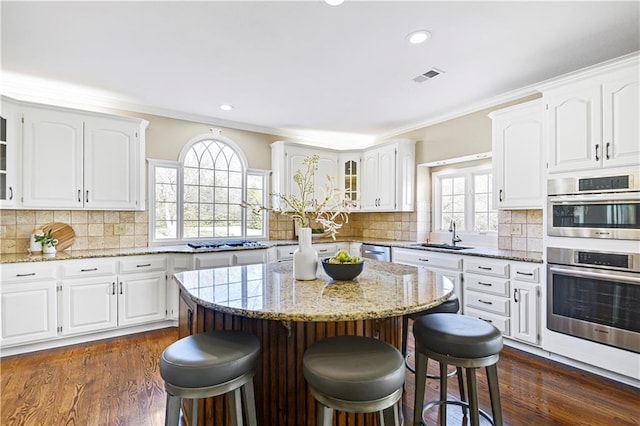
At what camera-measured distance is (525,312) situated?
2.89 metres

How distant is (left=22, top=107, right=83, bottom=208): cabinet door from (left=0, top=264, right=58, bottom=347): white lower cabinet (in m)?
0.68

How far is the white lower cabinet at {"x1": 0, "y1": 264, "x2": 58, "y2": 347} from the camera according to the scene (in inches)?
111

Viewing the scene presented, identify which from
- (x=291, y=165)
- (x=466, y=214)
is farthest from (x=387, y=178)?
(x=291, y=165)

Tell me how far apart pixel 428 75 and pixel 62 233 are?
401 cm

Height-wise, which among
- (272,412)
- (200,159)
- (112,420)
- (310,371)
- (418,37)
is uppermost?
(418,37)

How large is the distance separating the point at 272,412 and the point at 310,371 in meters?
0.60

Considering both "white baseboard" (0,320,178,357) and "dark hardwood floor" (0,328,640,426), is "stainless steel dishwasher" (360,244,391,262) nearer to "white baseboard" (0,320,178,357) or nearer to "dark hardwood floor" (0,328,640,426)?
"dark hardwood floor" (0,328,640,426)

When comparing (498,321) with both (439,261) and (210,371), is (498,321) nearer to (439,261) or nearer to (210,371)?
(439,261)

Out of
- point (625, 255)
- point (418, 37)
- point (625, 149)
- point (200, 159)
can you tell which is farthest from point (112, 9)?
point (625, 255)

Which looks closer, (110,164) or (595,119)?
(595,119)

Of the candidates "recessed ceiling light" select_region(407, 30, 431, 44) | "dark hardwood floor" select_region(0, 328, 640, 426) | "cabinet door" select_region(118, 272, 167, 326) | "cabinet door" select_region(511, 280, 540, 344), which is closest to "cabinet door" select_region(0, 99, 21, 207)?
"cabinet door" select_region(118, 272, 167, 326)

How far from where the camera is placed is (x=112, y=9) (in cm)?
206

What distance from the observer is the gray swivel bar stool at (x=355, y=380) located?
1.18m

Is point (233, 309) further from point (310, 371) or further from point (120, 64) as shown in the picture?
point (120, 64)
